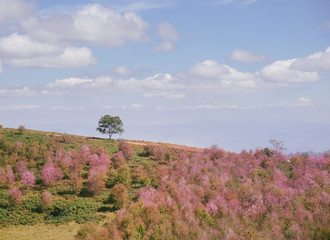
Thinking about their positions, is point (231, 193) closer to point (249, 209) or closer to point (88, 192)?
point (249, 209)

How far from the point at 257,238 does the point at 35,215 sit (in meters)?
33.5

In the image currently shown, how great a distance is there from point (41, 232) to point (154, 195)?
18.5 m

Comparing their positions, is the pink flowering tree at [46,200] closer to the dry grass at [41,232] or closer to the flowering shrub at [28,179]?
the dry grass at [41,232]

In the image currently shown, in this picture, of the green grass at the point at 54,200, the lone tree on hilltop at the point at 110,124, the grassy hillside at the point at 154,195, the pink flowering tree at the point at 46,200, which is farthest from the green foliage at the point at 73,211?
the lone tree on hilltop at the point at 110,124

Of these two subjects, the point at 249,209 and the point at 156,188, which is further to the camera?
the point at 156,188

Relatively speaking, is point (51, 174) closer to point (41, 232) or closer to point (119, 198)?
point (41, 232)

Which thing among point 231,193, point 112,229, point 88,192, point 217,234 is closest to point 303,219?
point 231,193

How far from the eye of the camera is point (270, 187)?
54719 millimetres

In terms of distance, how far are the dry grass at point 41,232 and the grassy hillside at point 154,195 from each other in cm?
14

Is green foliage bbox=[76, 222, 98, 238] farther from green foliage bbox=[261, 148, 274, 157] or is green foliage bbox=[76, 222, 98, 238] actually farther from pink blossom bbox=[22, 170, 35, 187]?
green foliage bbox=[261, 148, 274, 157]

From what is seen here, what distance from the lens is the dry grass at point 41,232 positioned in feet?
126

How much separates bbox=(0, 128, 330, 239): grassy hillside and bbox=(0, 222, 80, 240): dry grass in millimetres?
140

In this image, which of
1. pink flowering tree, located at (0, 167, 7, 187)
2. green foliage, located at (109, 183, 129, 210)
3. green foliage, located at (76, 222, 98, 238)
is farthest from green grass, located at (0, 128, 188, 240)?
green foliage, located at (76, 222, 98, 238)

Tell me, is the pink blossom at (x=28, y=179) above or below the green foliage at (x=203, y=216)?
above
